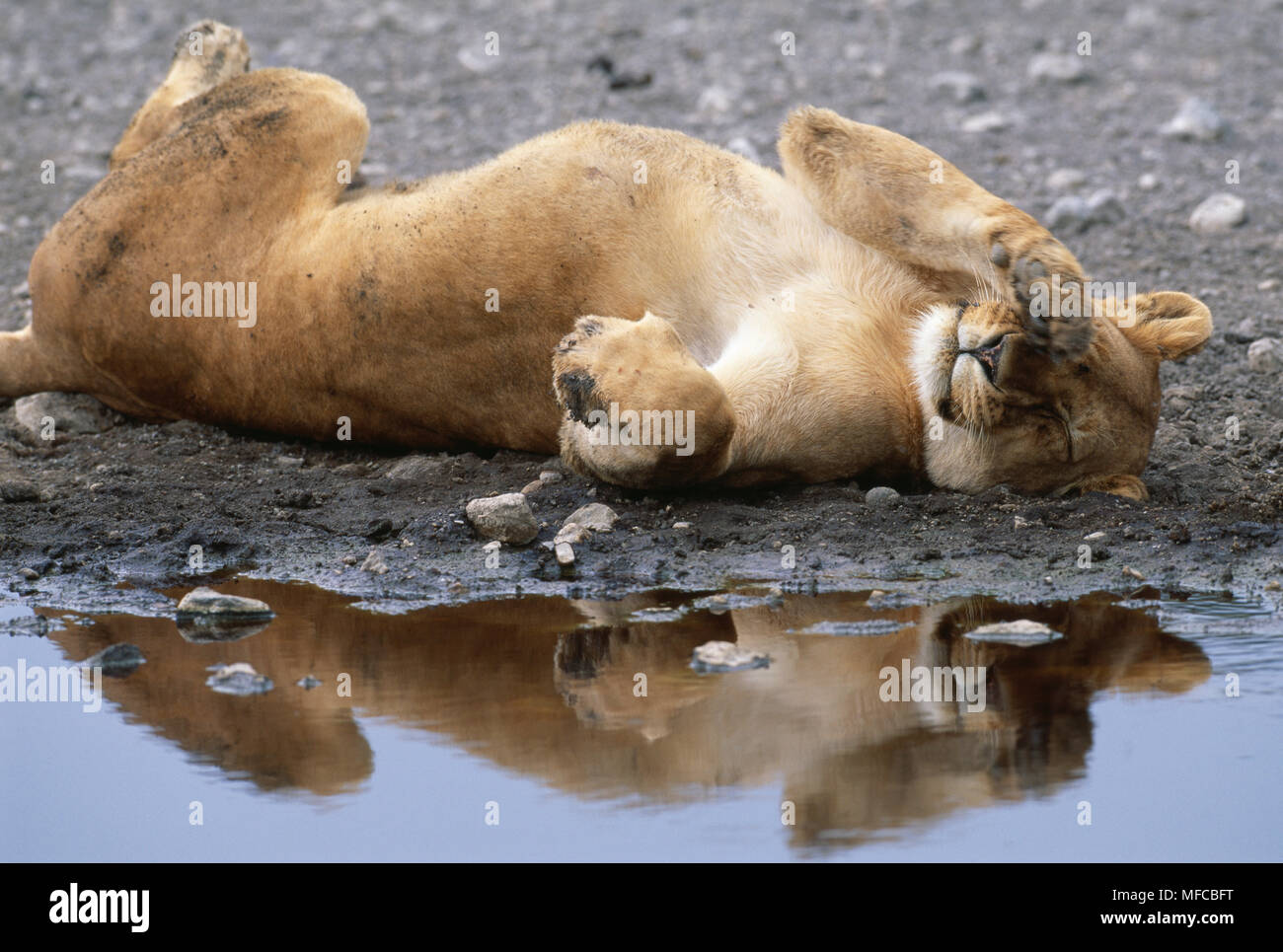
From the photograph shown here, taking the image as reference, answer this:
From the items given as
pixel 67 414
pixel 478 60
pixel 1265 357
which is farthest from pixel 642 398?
pixel 478 60

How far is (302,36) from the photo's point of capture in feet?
40.2

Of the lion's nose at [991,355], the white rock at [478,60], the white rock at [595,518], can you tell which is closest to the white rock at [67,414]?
the white rock at [595,518]

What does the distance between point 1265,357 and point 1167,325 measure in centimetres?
148

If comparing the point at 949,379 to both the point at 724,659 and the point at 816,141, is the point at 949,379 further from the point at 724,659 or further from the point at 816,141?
the point at 724,659

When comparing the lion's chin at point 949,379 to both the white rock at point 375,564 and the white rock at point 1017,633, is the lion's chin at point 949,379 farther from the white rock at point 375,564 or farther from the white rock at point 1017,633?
the white rock at point 375,564

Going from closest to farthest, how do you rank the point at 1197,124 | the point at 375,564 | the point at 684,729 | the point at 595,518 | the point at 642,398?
the point at 684,729
the point at 642,398
the point at 375,564
the point at 595,518
the point at 1197,124

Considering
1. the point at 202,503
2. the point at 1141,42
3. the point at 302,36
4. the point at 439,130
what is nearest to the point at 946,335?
the point at 202,503

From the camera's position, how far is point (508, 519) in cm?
478

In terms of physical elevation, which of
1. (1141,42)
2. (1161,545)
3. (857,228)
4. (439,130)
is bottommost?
(1161,545)

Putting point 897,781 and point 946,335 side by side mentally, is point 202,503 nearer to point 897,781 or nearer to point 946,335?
point 946,335

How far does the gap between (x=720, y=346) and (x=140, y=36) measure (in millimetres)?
9187

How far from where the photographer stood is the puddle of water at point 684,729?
120 inches

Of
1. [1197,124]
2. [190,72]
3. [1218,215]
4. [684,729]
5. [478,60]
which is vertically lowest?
[684,729]

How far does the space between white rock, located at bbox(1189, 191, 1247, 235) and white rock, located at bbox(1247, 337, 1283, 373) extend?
167 centimetres
